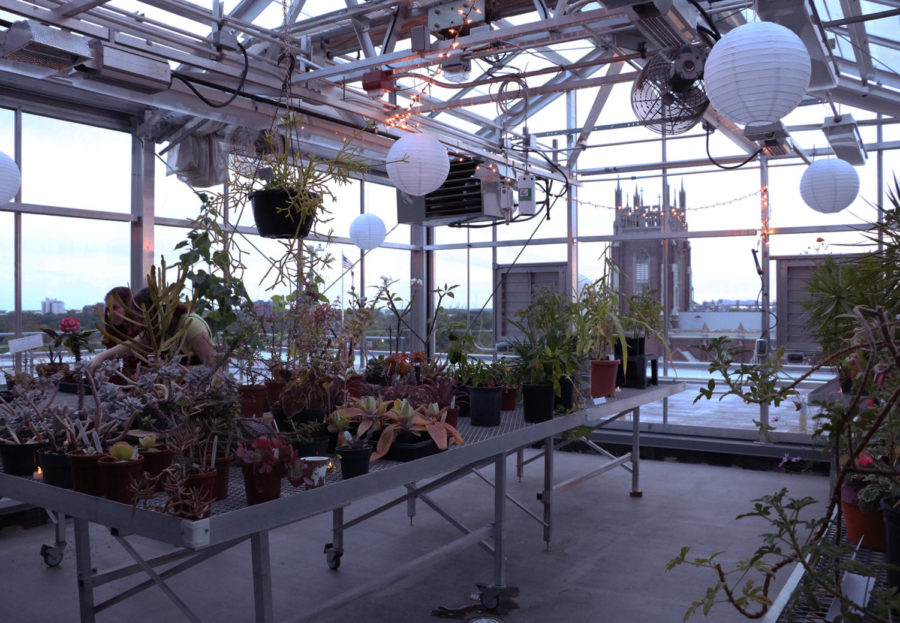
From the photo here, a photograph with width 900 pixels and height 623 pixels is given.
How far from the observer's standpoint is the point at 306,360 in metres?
2.71

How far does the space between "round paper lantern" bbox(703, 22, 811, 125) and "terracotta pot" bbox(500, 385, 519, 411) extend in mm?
1503

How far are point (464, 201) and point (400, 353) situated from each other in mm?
2179

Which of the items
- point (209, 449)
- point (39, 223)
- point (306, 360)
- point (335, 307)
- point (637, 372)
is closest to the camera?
point (209, 449)

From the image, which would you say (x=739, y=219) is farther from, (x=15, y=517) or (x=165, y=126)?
(x=15, y=517)

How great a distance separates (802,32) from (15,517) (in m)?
5.32

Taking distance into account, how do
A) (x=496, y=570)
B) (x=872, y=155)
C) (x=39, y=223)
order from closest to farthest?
(x=496, y=570) < (x=39, y=223) < (x=872, y=155)

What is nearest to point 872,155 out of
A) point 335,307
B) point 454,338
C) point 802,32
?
point 802,32

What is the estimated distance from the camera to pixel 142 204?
7180mm

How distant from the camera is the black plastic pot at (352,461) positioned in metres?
2.18

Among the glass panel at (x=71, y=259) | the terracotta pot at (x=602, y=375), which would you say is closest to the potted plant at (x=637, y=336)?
the terracotta pot at (x=602, y=375)

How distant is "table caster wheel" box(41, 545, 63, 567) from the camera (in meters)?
3.88

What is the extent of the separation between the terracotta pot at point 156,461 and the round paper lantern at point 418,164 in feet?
7.49

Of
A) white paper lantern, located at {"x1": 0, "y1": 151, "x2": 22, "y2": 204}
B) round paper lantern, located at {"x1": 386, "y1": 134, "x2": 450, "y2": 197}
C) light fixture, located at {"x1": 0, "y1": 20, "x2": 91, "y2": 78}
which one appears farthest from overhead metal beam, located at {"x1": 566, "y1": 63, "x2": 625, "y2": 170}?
light fixture, located at {"x1": 0, "y1": 20, "x2": 91, "y2": 78}

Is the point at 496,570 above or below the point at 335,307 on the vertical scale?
below
